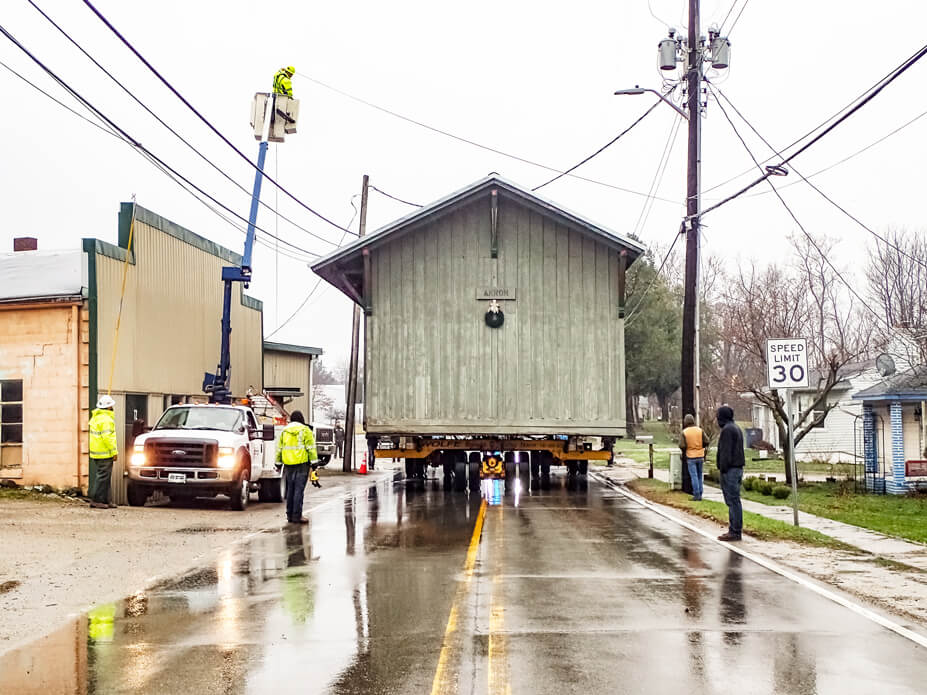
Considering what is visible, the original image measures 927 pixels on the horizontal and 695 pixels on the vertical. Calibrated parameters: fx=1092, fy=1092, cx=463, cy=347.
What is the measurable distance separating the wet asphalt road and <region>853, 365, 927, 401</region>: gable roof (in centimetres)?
1312

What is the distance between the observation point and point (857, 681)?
700 centimetres

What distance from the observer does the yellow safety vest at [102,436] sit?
19969 millimetres

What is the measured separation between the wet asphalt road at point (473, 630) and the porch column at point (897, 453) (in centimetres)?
1319

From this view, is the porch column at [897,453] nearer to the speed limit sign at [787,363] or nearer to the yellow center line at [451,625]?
the speed limit sign at [787,363]

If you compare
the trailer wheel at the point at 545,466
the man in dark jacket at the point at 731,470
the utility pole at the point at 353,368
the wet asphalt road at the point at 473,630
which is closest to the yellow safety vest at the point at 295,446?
the wet asphalt road at the point at 473,630

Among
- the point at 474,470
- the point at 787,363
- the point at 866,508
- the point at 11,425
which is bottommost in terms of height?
the point at 866,508

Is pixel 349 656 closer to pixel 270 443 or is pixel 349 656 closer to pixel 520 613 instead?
pixel 520 613

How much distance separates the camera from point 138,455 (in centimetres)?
2020

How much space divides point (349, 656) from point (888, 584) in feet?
20.3

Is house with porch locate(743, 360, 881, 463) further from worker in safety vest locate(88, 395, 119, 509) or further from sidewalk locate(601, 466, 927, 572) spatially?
worker in safety vest locate(88, 395, 119, 509)

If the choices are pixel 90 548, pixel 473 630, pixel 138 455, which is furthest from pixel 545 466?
pixel 473 630

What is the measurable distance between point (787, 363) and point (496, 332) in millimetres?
8473

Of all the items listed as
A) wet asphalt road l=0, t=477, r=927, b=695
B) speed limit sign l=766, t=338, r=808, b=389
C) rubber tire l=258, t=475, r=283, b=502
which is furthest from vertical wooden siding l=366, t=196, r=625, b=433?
wet asphalt road l=0, t=477, r=927, b=695

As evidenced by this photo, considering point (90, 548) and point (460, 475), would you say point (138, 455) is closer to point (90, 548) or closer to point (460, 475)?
point (90, 548)
